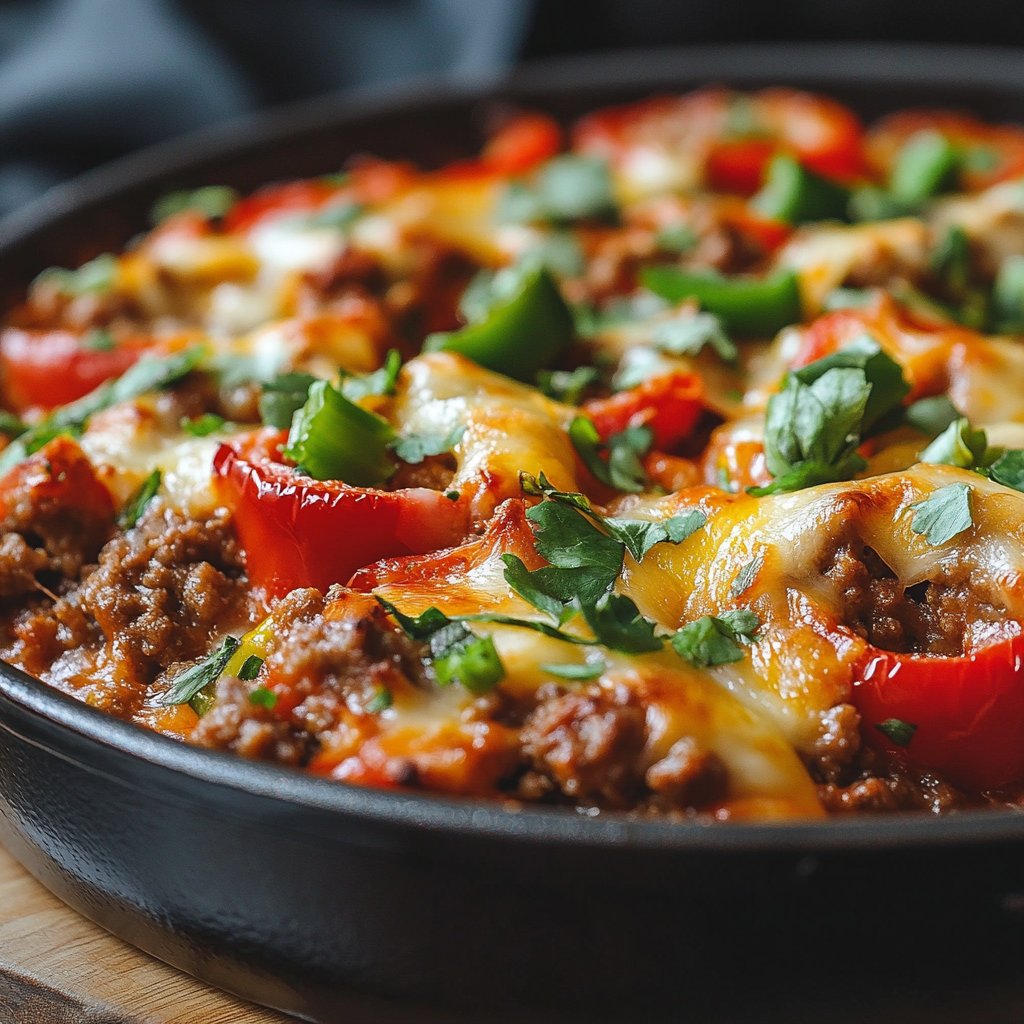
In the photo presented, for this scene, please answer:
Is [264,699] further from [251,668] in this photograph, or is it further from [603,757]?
[603,757]

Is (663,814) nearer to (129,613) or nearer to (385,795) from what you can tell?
(385,795)

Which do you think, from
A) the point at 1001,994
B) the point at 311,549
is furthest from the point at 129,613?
the point at 1001,994

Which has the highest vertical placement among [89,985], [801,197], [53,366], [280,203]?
[280,203]

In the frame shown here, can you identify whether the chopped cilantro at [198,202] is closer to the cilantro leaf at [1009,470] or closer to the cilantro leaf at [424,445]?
the cilantro leaf at [424,445]

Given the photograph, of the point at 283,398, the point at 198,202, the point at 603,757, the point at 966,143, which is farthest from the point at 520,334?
the point at 966,143

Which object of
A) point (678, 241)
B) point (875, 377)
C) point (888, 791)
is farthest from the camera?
point (678, 241)

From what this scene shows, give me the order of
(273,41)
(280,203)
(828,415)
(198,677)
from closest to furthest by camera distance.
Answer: (198,677) < (828,415) < (280,203) < (273,41)

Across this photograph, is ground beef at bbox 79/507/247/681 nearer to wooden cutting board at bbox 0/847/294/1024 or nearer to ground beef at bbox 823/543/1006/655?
wooden cutting board at bbox 0/847/294/1024

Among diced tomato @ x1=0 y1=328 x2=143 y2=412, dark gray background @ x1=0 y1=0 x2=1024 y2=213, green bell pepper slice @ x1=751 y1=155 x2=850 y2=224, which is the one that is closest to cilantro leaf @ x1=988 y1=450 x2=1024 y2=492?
green bell pepper slice @ x1=751 y1=155 x2=850 y2=224
